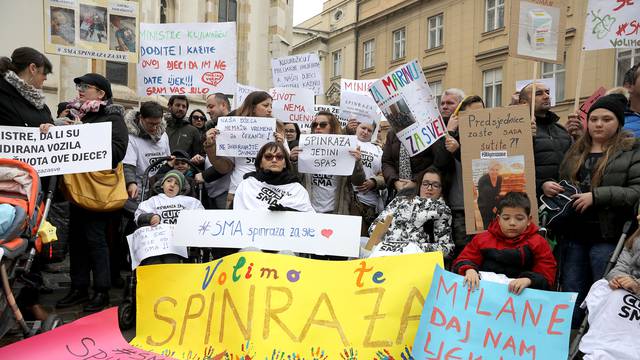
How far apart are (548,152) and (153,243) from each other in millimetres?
3309

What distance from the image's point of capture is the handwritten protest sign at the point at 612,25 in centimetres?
572

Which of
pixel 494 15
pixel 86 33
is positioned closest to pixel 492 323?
pixel 86 33

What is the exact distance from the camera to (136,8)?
7.45m

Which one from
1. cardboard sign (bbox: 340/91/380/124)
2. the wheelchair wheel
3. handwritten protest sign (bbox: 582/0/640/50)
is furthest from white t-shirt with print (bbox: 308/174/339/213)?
handwritten protest sign (bbox: 582/0/640/50)

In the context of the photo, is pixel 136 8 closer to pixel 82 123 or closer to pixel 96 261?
pixel 82 123

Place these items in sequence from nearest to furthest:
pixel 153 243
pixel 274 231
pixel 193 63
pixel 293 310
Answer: pixel 293 310, pixel 274 231, pixel 153 243, pixel 193 63

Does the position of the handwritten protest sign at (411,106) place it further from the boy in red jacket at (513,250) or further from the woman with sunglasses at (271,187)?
the boy in red jacket at (513,250)

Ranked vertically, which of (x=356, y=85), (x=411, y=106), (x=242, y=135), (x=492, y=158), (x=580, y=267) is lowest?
(x=580, y=267)

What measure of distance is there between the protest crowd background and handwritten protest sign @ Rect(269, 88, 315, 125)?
597 millimetres

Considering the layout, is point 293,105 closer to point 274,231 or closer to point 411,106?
point 411,106

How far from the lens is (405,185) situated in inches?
197

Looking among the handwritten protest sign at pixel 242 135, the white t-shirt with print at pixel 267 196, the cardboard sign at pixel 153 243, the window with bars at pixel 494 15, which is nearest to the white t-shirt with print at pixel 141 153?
the handwritten protest sign at pixel 242 135

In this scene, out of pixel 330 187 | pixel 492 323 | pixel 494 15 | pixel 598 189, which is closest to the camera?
pixel 492 323

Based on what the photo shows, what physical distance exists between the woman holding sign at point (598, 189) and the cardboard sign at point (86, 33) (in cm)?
531
